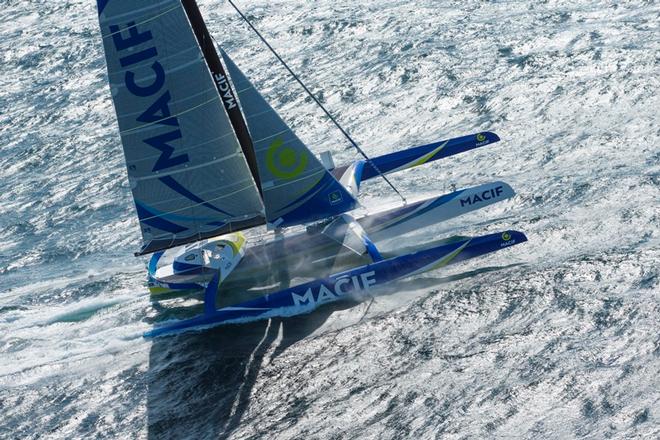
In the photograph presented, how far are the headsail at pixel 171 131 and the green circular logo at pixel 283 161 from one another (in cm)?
63

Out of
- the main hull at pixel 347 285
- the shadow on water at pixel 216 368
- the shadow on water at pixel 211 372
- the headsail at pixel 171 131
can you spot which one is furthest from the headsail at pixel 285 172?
the shadow on water at pixel 211 372

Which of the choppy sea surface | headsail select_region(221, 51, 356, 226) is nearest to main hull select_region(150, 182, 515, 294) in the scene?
the choppy sea surface

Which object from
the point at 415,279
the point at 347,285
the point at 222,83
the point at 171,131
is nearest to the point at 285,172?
the point at 222,83

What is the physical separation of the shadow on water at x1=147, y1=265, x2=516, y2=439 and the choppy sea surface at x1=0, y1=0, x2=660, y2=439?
0.18 feet

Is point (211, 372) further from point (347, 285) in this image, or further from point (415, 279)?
point (415, 279)

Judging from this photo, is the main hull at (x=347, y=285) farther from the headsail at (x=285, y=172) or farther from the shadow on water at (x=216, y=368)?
the headsail at (x=285, y=172)

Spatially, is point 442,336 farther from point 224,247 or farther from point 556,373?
point 224,247

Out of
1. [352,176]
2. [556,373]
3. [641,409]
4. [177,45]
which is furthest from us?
[352,176]

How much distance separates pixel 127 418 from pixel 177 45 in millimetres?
7844

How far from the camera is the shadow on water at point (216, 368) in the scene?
17.0 m

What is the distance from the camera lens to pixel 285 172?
21.5 m

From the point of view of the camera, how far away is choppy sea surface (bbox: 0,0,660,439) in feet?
54.0

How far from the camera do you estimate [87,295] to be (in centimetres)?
2288

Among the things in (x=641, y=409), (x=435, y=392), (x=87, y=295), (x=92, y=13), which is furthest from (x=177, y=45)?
(x=92, y=13)
